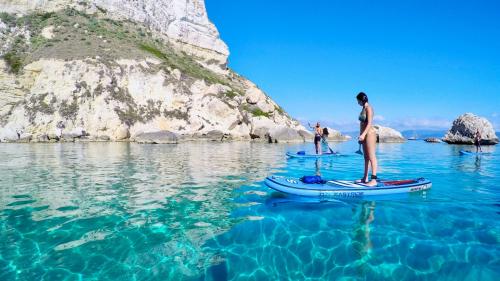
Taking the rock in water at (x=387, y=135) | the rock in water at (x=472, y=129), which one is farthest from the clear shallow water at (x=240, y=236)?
the rock in water at (x=387, y=135)

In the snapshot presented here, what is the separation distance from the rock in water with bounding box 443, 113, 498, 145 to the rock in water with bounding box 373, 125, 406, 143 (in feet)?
31.3

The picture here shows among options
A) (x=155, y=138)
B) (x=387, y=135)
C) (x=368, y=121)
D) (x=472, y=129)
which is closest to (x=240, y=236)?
(x=368, y=121)

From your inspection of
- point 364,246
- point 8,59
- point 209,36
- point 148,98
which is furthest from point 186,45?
point 364,246

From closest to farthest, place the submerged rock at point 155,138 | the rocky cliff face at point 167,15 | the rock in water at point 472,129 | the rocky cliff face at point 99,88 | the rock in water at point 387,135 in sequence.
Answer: the submerged rock at point 155,138 → the rocky cliff face at point 99,88 → the rock in water at point 472,129 → the rock in water at point 387,135 → the rocky cliff face at point 167,15

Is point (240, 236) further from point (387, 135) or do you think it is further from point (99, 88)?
point (387, 135)

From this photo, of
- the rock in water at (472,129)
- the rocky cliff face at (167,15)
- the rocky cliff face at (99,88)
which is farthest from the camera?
the rocky cliff face at (167,15)

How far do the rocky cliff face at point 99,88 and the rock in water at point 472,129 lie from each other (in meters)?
26.2

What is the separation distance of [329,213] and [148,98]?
5149 centimetres

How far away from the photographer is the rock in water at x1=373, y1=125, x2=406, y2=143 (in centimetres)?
6150

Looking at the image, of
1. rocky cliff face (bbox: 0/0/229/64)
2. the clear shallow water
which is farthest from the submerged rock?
rocky cliff face (bbox: 0/0/229/64)

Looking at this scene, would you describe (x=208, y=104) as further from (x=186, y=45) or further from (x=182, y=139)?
(x=186, y=45)

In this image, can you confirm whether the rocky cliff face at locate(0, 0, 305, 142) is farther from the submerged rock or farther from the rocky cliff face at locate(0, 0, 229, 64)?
the rocky cliff face at locate(0, 0, 229, 64)

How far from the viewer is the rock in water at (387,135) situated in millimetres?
61500

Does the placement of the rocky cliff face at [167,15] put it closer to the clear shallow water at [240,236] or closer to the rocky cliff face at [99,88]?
the rocky cliff face at [99,88]
